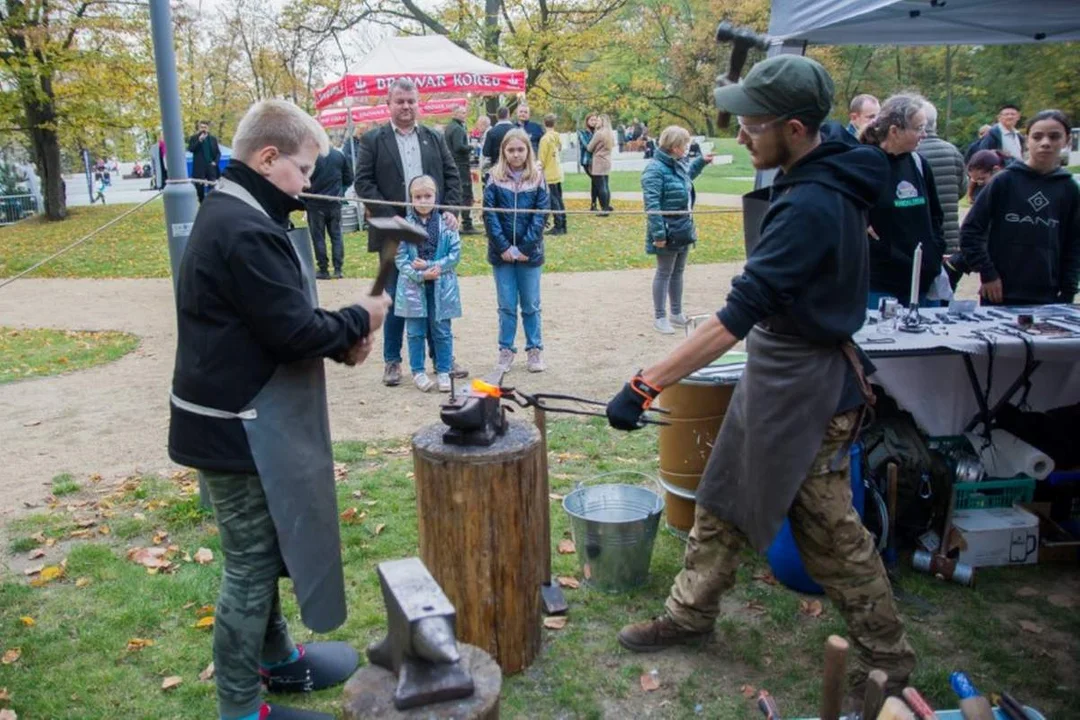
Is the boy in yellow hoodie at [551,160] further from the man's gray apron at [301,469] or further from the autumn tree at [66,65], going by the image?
the man's gray apron at [301,469]

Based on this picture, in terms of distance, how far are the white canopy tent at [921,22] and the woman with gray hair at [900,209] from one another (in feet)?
1.94

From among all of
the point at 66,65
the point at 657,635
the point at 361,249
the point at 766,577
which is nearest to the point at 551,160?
the point at 361,249

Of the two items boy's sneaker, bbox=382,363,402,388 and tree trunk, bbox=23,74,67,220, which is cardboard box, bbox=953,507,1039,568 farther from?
tree trunk, bbox=23,74,67,220

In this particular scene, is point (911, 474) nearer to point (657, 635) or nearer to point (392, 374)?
point (657, 635)

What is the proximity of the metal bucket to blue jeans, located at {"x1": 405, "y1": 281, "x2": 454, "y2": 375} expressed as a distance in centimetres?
280

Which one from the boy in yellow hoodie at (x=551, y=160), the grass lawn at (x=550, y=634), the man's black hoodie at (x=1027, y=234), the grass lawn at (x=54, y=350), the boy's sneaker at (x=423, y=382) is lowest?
the grass lawn at (x=550, y=634)

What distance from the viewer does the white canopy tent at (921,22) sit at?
4965mm

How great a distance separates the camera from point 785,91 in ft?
8.60

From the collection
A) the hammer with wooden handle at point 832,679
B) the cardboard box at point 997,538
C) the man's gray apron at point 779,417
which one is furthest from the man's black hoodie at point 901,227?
the hammer with wooden handle at point 832,679

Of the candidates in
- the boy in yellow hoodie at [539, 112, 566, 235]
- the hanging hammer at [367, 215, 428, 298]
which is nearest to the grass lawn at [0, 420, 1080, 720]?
the hanging hammer at [367, 215, 428, 298]

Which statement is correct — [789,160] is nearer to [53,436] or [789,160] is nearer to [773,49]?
[773,49]

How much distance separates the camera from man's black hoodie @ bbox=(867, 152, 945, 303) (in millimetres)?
5176

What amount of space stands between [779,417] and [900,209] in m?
2.91

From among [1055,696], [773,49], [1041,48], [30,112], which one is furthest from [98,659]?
[1041,48]
